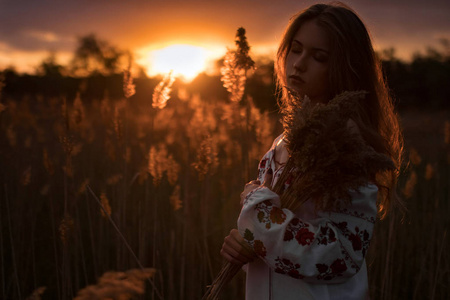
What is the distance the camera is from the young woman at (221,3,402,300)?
1.03 meters

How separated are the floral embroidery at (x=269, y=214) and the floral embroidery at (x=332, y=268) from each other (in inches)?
6.2

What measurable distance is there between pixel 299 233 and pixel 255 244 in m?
0.13

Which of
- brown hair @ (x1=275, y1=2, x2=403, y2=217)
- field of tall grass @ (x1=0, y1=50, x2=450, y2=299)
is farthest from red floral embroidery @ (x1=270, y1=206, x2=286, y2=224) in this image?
field of tall grass @ (x1=0, y1=50, x2=450, y2=299)

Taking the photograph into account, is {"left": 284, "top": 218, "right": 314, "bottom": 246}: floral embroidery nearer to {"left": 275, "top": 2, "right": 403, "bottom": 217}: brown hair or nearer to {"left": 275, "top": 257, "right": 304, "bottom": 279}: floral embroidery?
{"left": 275, "top": 257, "right": 304, "bottom": 279}: floral embroidery

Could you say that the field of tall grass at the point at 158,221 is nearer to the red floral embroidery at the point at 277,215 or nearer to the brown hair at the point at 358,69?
the brown hair at the point at 358,69

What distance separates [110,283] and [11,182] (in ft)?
8.83

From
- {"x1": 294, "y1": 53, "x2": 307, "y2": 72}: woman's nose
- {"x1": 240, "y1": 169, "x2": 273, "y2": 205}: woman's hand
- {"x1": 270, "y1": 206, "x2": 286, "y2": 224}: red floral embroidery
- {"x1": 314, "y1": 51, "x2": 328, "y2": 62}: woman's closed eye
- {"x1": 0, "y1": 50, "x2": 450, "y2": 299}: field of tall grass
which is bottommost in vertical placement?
{"x1": 0, "y1": 50, "x2": 450, "y2": 299}: field of tall grass

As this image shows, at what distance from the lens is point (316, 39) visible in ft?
4.27

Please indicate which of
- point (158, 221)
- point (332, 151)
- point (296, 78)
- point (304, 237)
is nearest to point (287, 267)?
point (304, 237)

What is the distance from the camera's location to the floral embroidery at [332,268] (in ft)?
3.34

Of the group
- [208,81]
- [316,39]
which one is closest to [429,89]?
[208,81]

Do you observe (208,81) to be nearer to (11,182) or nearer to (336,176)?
(11,182)

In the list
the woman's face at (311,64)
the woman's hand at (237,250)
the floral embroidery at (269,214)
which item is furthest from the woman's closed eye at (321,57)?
the woman's hand at (237,250)

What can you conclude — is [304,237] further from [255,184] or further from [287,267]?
[255,184]
